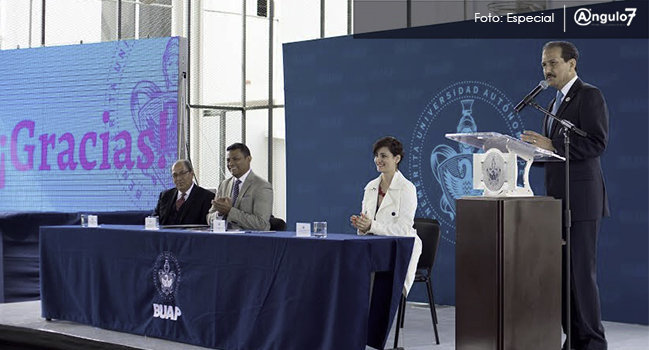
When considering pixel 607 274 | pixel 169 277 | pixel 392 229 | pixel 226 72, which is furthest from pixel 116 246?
pixel 226 72

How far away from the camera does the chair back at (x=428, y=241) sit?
201 inches

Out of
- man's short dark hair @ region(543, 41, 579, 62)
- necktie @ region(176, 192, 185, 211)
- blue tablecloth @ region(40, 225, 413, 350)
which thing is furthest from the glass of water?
necktie @ region(176, 192, 185, 211)

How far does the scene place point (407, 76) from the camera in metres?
7.23

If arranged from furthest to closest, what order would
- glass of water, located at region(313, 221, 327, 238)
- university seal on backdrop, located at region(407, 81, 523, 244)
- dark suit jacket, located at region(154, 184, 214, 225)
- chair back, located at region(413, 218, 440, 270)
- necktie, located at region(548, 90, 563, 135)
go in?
university seal on backdrop, located at region(407, 81, 523, 244), dark suit jacket, located at region(154, 184, 214, 225), chair back, located at region(413, 218, 440, 270), glass of water, located at region(313, 221, 327, 238), necktie, located at region(548, 90, 563, 135)

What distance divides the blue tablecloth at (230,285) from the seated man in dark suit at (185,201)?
1.69 feet

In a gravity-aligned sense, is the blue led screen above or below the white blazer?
above

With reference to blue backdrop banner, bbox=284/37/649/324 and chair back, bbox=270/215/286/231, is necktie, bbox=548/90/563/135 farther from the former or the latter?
blue backdrop banner, bbox=284/37/649/324

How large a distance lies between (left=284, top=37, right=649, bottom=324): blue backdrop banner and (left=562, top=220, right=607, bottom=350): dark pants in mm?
2526

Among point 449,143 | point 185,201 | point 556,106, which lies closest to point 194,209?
point 185,201

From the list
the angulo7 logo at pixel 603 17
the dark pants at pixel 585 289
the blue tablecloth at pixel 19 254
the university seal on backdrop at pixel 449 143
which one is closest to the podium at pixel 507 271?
the dark pants at pixel 585 289

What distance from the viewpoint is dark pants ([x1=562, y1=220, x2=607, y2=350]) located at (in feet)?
11.6

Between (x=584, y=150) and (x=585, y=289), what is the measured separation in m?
0.54

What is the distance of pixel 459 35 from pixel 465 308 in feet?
12.7

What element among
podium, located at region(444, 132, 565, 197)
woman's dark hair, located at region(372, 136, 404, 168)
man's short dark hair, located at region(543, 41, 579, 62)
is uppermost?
man's short dark hair, located at region(543, 41, 579, 62)
